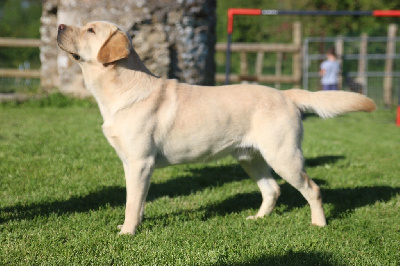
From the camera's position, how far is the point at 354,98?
12.5ft

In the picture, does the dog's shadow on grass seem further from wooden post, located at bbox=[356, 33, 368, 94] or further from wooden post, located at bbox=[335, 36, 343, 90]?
wooden post, located at bbox=[356, 33, 368, 94]

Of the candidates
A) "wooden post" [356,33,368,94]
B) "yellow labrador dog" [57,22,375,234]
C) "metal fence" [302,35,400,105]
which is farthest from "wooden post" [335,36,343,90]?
"yellow labrador dog" [57,22,375,234]

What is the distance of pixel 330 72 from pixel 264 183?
32.7ft

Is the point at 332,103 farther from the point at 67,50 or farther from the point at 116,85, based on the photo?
the point at 67,50

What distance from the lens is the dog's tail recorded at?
3777mm

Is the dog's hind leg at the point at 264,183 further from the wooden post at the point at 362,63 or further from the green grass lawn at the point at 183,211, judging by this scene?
the wooden post at the point at 362,63

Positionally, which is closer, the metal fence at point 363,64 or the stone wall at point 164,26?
the stone wall at point 164,26

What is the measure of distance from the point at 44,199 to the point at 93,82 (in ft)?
4.26

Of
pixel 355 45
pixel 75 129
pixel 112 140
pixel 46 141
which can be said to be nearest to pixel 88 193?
pixel 112 140

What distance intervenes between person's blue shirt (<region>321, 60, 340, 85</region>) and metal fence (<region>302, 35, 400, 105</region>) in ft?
4.14

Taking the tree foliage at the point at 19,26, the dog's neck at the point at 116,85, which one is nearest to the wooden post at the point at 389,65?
the dog's neck at the point at 116,85

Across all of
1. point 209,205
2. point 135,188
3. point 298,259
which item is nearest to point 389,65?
point 209,205

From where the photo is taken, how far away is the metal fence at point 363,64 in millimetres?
14398

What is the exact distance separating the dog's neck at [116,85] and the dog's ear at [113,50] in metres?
0.10
